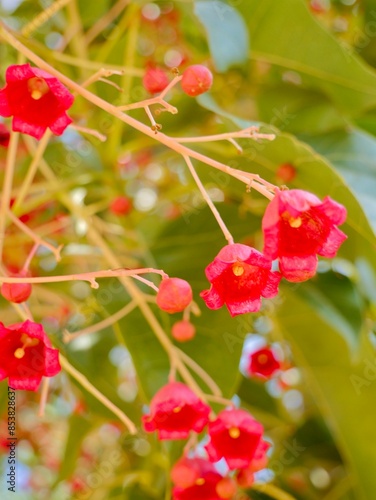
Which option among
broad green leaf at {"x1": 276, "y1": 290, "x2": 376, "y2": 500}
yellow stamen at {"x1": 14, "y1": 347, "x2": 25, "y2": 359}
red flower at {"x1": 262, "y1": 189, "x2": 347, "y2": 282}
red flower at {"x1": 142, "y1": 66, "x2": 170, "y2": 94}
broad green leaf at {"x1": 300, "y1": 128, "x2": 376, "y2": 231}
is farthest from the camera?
broad green leaf at {"x1": 276, "y1": 290, "x2": 376, "y2": 500}

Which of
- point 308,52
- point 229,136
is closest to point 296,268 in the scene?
point 229,136

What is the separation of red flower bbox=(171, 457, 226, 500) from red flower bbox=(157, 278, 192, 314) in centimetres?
25

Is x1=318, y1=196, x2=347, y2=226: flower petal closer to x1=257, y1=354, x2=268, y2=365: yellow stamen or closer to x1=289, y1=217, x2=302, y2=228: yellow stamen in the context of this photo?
x1=289, y1=217, x2=302, y2=228: yellow stamen

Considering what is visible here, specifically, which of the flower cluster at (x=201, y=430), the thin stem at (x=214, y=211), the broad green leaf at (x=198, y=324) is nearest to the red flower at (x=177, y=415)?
the flower cluster at (x=201, y=430)

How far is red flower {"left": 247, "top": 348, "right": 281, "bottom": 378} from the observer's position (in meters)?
1.15

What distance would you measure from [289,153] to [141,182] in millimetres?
694

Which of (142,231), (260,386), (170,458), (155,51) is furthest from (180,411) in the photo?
(155,51)

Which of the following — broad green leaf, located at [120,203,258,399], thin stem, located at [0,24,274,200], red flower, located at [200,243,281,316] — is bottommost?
broad green leaf, located at [120,203,258,399]

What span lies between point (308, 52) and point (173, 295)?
1.84ft

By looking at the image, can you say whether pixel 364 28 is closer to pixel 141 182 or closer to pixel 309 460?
pixel 141 182

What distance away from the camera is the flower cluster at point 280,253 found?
1.77 feet

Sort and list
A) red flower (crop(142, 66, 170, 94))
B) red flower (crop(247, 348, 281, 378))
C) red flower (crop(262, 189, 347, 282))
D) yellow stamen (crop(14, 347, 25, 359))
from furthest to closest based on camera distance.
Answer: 1. red flower (crop(247, 348, 281, 378))
2. red flower (crop(142, 66, 170, 94))
3. yellow stamen (crop(14, 347, 25, 359))
4. red flower (crop(262, 189, 347, 282))

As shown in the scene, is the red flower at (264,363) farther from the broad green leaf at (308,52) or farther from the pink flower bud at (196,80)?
the pink flower bud at (196,80)

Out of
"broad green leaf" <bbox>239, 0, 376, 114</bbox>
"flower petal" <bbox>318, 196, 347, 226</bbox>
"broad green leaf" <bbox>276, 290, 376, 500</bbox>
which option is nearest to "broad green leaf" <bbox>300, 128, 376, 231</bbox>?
"broad green leaf" <bbox>239, 0, 376, 114</bbox>
